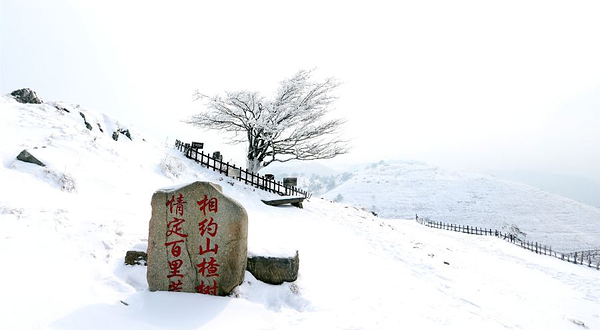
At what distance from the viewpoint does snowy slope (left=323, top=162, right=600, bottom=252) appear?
49062 mm

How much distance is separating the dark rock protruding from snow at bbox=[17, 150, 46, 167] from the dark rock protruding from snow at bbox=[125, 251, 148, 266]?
530cm

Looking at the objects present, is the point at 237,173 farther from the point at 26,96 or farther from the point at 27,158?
the point at 26,96

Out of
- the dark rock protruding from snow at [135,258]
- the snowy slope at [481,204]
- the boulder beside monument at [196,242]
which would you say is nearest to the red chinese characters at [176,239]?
the boulder beside monument at [196,242]

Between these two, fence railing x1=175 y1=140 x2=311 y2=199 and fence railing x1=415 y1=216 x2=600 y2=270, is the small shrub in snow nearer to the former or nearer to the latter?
fence railing x1=175 y1=140 x2=311 y2=199

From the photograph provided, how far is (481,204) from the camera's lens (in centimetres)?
6034

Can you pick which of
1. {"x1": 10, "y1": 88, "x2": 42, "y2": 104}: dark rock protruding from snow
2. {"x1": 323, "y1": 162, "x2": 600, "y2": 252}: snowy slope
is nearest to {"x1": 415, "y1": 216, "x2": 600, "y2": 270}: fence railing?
{"x1": 323, "y1": 162, "x2": 600, "y2": 252}: snowy slope

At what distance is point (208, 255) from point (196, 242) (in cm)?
32

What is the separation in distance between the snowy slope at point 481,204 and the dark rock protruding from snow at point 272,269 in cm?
3476

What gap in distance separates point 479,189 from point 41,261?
259ft

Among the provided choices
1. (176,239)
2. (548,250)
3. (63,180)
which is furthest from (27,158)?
(548,250)

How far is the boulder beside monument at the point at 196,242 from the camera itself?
5.33 m

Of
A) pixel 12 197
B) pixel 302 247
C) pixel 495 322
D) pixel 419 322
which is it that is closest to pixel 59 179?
pixel 12 197

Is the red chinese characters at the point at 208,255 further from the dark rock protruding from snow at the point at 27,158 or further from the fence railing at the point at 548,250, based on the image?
the fence railing at the point at 548,250

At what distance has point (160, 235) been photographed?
5418 millimetres
